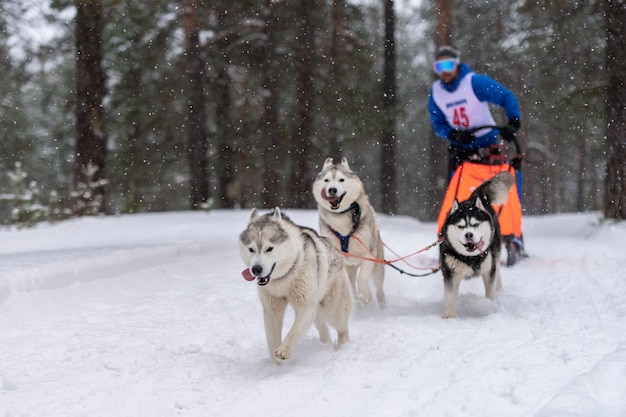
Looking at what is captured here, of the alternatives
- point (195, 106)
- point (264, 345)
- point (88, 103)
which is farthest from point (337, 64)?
point (264, 345)

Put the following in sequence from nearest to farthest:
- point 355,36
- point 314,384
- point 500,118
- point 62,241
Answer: point 314,384
point 62,241
point 355,36
point 500,118

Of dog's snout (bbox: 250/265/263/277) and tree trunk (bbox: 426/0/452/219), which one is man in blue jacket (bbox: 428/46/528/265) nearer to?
dog's snout (bbox: 250/265/263/277)

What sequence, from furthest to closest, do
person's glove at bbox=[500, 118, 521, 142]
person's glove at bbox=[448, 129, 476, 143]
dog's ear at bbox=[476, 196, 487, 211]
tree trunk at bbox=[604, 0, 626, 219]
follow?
tree trunk at bbox=[604, 0, 626, 219]
person's glove at bbox=[448, 129, 476, 143]
person's glove at bbox=[500, 118, 521, 142]
dog's ear at bbox=[476, 196, 487, 211]

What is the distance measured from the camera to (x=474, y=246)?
4.54m

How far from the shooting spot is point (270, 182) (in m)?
12.5

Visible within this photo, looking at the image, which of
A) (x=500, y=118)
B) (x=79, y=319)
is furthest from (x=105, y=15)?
(x=500, y=118)

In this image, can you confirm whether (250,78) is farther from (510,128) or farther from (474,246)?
(474,246)

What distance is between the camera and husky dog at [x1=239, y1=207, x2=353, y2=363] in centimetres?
349

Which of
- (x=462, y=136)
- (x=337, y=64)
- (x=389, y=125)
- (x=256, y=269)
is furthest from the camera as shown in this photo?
(x=337, y=64)

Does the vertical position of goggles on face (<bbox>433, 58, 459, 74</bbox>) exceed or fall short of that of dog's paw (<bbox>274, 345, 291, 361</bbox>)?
it exceeds it

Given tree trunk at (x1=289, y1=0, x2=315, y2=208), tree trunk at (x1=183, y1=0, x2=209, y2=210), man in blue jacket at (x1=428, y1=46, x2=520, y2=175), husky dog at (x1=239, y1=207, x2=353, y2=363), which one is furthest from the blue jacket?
tree trunk at (x1=289, y1=0, x2=315, y2=208)

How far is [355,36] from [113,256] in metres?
11.1

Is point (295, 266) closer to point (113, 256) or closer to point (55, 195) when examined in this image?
point (113, 256)

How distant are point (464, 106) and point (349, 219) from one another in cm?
186
